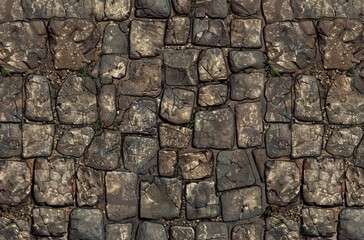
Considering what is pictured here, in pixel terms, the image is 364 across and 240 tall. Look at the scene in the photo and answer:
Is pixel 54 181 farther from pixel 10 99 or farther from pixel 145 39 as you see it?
pixel 145 39

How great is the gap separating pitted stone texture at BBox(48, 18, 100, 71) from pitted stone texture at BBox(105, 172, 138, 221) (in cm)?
94

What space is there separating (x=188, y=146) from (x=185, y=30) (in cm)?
94

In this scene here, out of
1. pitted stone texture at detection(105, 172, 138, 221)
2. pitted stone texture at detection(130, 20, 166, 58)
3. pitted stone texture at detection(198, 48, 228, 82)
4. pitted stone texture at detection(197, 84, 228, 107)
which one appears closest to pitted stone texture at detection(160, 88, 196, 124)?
pitted stone texture at detection(197, 84, 228, 107)

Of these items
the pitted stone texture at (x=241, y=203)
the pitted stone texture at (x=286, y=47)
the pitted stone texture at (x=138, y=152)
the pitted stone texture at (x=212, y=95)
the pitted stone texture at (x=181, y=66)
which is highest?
the pitted stone texture at (x=286, y=47)

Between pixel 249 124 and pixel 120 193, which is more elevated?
pixel 249 124

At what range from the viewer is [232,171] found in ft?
19.6

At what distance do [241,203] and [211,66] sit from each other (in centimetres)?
114

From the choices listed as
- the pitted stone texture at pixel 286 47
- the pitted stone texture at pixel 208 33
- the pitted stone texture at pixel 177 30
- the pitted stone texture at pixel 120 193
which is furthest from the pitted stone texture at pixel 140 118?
the pitted stone texture at pixel 286 47

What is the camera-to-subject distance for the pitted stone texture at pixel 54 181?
593 centimetres

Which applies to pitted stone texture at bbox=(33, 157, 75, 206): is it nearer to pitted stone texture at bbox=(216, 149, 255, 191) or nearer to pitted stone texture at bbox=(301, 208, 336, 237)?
pitted stone texture at bbox=(216, 149, 255, 191)

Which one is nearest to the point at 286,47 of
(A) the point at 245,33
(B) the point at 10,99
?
(A) the point at 245,33

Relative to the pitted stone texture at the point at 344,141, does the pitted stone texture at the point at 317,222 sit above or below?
below

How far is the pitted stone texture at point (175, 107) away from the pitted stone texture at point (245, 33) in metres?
0.60

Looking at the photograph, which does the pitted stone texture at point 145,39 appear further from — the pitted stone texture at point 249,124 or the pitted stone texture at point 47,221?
the pitted stone texture at point 47,221
